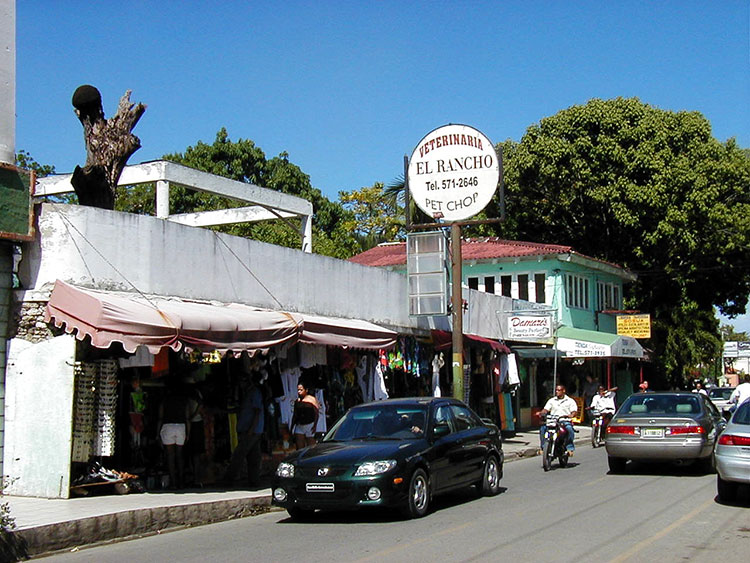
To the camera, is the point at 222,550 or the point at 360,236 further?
the point at 360,236

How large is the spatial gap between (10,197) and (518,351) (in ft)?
66.7

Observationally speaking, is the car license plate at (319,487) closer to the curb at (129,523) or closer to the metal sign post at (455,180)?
the curb at (129,523)

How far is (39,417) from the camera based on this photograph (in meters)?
12.7

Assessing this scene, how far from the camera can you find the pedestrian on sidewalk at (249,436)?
48.0 feet

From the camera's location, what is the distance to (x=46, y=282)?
13.1 meters

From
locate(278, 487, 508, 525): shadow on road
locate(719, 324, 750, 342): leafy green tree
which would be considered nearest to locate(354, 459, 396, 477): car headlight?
locate(278, 487, 508, 525): shadow on road

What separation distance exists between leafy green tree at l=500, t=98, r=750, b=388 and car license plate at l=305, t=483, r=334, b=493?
32.2 m

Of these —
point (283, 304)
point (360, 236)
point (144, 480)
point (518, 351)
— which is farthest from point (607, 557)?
point (360, 236)

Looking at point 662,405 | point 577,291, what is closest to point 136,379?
point 662,405

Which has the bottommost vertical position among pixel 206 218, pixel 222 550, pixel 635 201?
pixel 222 550

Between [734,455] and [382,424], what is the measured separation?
4.70 metres

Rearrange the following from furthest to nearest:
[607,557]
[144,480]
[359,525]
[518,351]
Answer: [518,351] → [144,480] → [359,525] → [607,557]

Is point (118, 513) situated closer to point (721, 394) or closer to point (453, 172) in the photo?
point (453, 172)

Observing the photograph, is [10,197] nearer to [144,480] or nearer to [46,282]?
[46,282]
